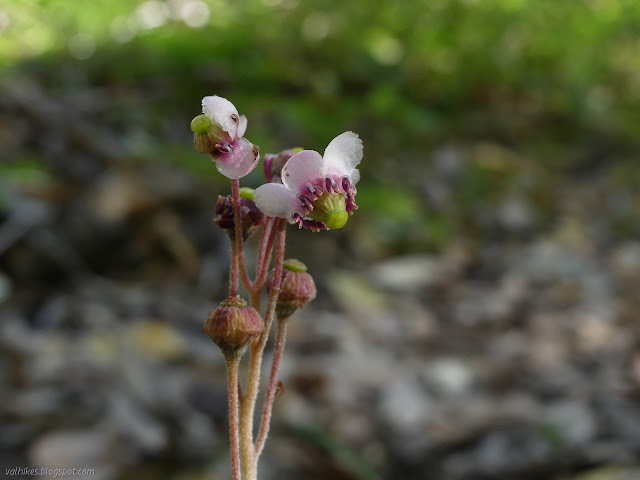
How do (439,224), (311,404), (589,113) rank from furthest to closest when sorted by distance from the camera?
(589,113) → (439,224) → (311,404)

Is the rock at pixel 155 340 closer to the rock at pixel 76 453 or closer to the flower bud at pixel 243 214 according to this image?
the rock at pixel 76 453

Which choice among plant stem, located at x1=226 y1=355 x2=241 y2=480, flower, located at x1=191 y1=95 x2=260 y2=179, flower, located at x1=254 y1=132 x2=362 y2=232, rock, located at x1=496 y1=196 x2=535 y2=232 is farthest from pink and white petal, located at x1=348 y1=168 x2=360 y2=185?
rock, located at x1=496 y1=196 x2=535 y2=232

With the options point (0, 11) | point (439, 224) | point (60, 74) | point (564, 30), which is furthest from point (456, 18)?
point (0, 11)

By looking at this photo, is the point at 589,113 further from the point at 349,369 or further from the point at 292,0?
the point at 349,369

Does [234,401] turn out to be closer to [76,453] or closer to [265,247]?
[265,247]

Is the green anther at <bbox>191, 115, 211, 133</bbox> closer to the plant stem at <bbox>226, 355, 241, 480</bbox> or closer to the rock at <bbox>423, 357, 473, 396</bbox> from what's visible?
the plant stem at <bbox>226, 355, 241, 480</bbox>
